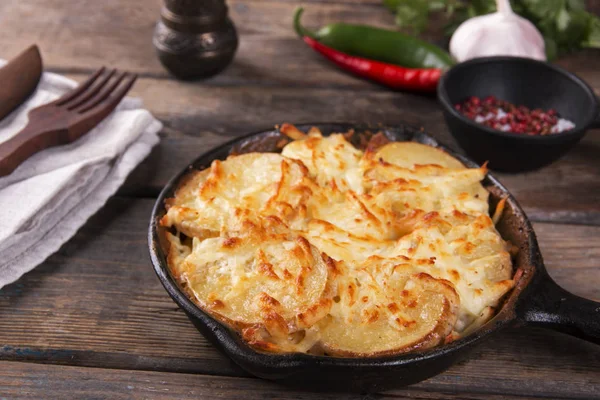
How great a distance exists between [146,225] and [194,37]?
120 centimetres

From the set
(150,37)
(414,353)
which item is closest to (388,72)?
(150,37)

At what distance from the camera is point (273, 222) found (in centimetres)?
208

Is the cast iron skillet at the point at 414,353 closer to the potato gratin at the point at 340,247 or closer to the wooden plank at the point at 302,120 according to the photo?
the potato gratin at the point at 340,247

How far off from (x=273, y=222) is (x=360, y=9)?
2752mm

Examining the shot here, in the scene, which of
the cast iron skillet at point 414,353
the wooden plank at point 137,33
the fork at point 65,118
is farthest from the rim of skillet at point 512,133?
the fork at point 65,118

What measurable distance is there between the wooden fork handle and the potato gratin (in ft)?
2.42

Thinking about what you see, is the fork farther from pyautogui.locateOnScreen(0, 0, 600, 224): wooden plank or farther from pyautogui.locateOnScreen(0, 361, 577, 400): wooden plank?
pyautogui.locateOnScreen(0, 361, 577, 400): wooden plank

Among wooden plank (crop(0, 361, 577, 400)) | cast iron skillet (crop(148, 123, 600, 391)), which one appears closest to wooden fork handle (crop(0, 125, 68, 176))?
cast iron skillet (crop(148, 123, 600, 391))

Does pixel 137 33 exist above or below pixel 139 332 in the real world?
above

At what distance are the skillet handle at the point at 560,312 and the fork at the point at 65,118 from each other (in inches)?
74.6

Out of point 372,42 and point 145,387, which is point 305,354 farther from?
point 372,42

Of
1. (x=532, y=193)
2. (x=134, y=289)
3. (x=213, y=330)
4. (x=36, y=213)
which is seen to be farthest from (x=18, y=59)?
(x=532, y=193)

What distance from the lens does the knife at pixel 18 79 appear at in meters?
2.95

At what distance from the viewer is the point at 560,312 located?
1.93 meters
